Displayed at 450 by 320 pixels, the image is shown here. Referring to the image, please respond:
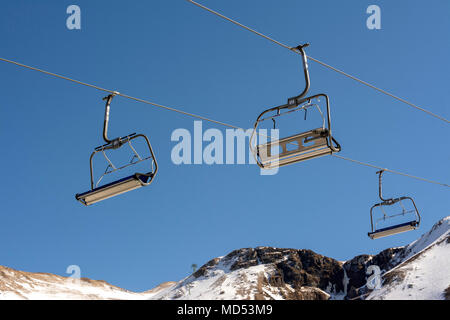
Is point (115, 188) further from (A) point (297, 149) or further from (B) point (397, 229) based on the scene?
(B) point (397, 229)

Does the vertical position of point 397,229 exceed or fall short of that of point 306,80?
it falls short

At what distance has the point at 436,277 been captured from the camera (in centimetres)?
18825

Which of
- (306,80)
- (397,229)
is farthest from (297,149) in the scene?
(397,229)

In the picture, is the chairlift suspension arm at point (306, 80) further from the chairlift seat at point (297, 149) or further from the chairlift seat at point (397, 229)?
the chairlift seat at point (397, 229)

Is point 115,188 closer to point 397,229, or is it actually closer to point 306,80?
Answer: point 306,80

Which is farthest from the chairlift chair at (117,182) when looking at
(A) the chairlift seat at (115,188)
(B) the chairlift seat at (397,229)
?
(B) the chairlift seat at (397,229)

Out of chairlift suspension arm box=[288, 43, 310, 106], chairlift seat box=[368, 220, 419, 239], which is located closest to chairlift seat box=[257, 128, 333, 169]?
chairlift suspension arm box=[288, 43, 310, 106]

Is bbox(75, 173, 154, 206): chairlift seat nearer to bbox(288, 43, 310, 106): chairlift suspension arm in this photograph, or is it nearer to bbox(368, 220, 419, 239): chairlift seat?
bbox(288, 43, 310, 106): chairlift suspension arm

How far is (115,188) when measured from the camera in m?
13.4

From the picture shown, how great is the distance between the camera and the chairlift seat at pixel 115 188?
1324cm

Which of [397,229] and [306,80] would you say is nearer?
[306,80]
